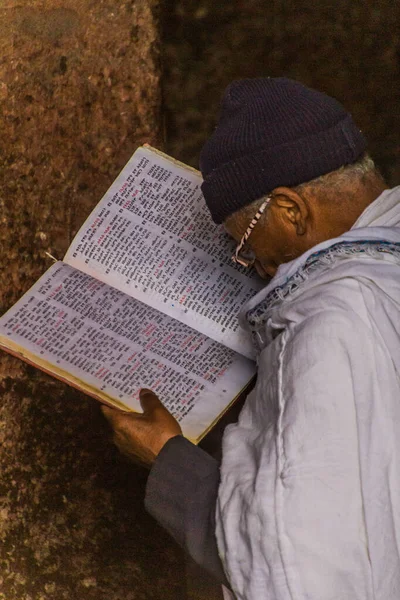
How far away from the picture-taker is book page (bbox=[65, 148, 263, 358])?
138cm

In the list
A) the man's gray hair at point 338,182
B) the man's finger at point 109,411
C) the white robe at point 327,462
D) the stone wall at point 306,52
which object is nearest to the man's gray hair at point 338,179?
the man's gray hair at point 338,182

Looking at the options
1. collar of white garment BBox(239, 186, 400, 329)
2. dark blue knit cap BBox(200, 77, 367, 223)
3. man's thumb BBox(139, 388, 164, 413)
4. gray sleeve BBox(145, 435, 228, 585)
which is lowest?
gray sleeve BBox(145, 435, 228, 585)

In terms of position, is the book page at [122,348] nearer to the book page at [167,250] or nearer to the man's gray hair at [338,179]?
the book page at [167,250]

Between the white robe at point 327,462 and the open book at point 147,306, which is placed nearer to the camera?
the white robe at point 327,462

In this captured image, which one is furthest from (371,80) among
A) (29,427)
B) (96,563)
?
(96,563)

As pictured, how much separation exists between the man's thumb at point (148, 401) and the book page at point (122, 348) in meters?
0.03

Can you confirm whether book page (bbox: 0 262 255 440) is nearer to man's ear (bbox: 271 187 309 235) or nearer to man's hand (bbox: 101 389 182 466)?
man's hand (bbox: 101 389 182 466)

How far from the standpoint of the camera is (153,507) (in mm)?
1106

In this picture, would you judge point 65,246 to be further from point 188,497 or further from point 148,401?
point 188,497

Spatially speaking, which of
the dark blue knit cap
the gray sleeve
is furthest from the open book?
the dark blue knit cap

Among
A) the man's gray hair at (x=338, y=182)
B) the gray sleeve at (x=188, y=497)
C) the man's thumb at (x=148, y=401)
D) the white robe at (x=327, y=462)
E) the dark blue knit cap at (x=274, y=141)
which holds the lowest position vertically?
the gray sleeve at (x=188, y=497)

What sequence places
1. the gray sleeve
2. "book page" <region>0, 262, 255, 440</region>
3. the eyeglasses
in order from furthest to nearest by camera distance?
1. "book page" <region>0, 262, 255, 440</region>
2. the eyeglasses
3. the gray sleeve

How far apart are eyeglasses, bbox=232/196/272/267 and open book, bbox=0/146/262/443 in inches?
3.8

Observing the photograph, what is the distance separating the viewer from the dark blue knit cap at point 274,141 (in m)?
1.12
